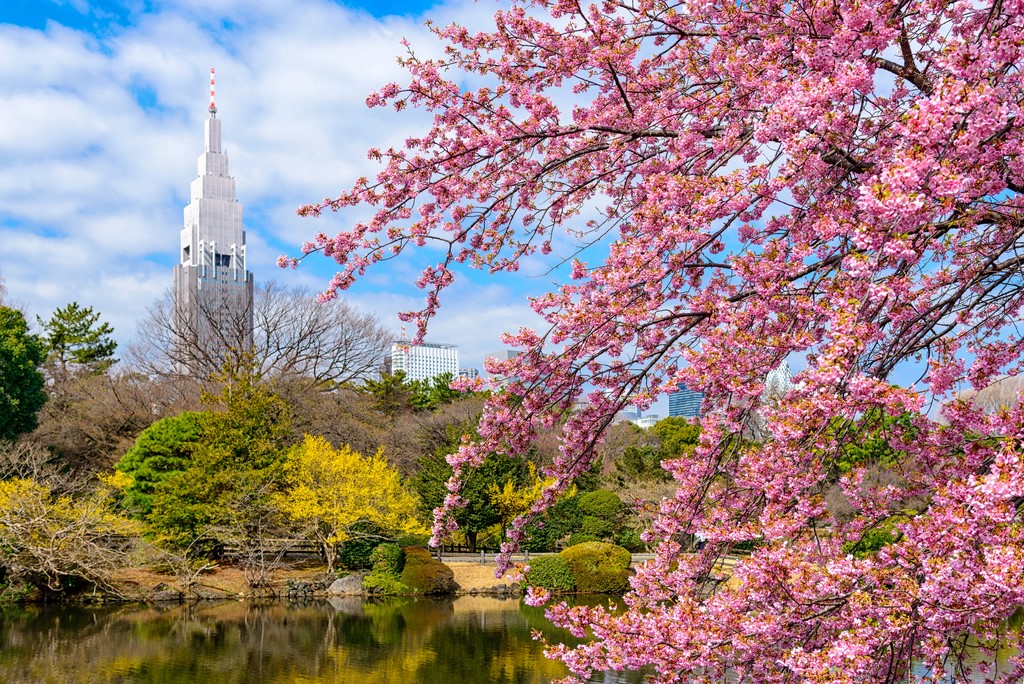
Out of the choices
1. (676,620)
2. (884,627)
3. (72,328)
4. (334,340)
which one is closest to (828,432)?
(884,627)

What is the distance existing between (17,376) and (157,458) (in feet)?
11.9

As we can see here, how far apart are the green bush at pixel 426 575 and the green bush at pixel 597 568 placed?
8.80ft

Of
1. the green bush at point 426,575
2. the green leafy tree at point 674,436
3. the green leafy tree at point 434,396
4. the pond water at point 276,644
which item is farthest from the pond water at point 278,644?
the green leafy tree at point 434,396

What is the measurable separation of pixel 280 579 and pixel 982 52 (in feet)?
64.5

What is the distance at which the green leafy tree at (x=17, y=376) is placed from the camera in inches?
782

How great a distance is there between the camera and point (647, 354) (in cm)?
359

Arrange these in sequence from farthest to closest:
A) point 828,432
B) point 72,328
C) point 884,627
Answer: point 72,328, point 828,432, point 884,627

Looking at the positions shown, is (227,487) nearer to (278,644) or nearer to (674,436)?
(278,644)

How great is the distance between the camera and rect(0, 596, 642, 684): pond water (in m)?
11.3

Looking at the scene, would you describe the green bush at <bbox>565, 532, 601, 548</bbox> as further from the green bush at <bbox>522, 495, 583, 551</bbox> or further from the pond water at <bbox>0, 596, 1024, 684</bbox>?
the pond water at <bbox>0, 596, 1024, 684</bbox>

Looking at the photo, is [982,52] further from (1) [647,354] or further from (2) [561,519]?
(2) [561,519]

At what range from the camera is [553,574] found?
19.9 metres

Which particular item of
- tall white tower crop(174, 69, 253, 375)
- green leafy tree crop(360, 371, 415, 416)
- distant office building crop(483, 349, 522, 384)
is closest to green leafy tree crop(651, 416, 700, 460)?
green leafy tree crop(360, 371, 415, 416)

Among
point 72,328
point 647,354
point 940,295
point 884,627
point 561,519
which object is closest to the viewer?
point 884,627
